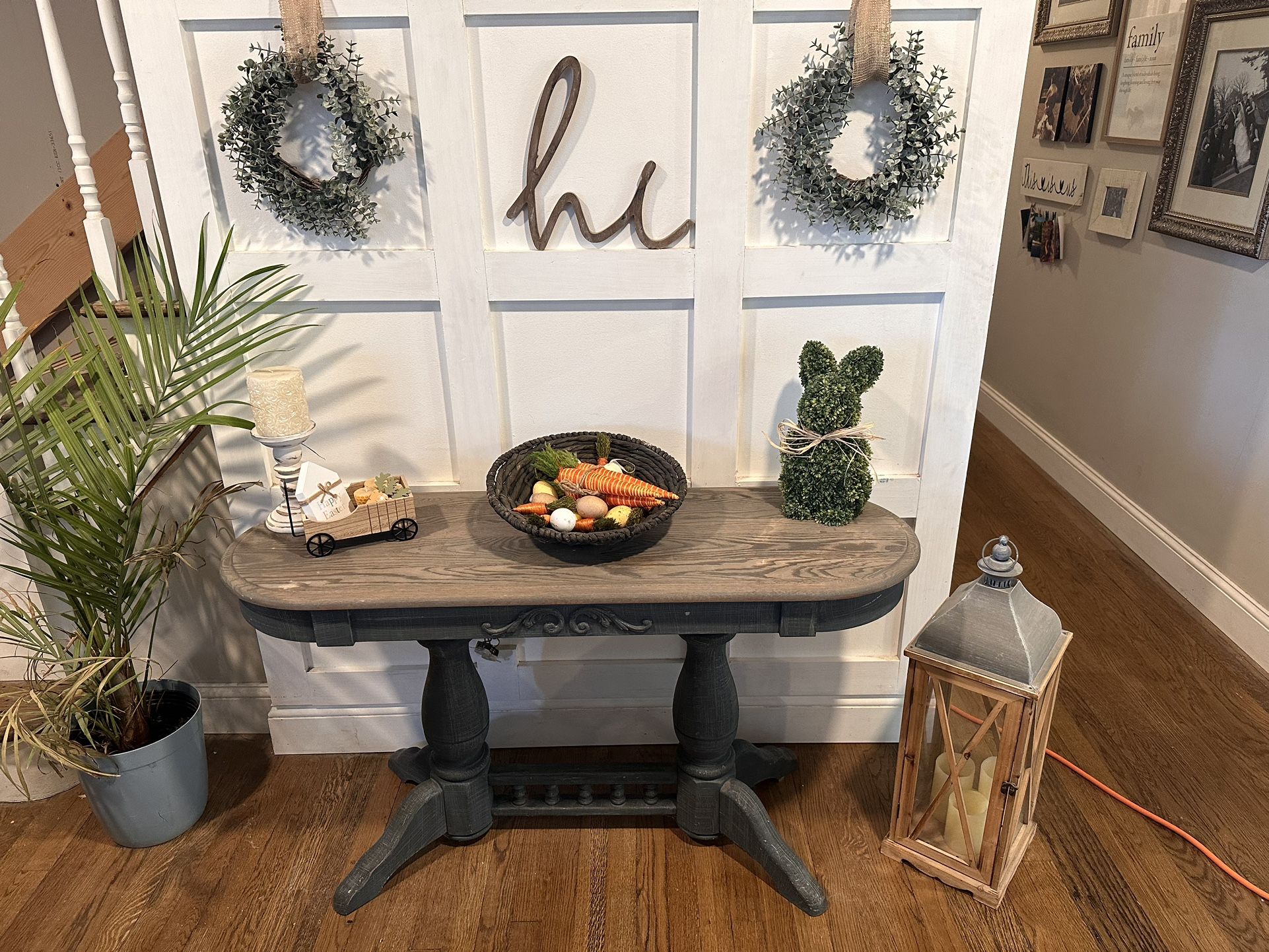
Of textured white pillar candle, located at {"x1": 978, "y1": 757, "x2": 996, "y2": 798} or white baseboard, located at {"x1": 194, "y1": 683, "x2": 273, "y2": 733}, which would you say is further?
white baseboard, located at {"x1": 194, "y1": 683, "x2": 273, "y2": 733}

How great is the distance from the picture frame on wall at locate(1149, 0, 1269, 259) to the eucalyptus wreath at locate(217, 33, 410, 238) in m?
2.37

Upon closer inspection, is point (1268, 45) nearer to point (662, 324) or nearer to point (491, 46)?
point (662, 324)

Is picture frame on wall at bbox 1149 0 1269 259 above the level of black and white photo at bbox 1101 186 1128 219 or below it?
above

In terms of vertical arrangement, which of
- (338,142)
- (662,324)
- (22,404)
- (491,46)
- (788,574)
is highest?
(491,46)

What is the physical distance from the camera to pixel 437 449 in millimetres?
1998

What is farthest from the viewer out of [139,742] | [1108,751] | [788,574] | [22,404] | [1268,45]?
[1268,45]

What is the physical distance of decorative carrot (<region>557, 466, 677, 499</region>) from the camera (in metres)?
1.63

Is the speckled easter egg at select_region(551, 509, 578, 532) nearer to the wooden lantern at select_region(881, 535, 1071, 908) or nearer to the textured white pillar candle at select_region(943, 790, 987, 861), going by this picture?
the wooden lantern at select_region(881, 535, 1071, 908)

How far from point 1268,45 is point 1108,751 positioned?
1971mm

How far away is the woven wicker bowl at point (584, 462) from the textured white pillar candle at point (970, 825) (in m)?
0.83

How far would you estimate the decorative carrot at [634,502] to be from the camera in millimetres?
1630

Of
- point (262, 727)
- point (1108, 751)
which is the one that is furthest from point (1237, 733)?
point (262, 727)

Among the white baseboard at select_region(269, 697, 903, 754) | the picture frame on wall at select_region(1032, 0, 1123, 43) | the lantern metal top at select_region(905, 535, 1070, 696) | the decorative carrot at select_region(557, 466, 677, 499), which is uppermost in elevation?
the picture frame on wall at select_region(1032, 0, 1123, 43)

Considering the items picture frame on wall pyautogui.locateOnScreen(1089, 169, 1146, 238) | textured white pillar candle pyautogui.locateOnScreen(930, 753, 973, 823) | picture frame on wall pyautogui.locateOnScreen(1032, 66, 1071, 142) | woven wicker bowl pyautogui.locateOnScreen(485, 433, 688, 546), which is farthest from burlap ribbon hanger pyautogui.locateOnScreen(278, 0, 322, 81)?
picture frame on wall pyautogui.locateOnScreen(1032, 66, 1071, 142)
